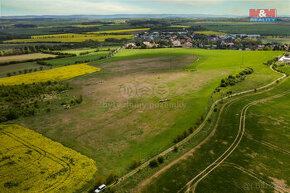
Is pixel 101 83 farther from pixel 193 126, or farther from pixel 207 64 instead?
pixel 207 64

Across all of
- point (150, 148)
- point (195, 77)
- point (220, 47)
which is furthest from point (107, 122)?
point (220, 47)

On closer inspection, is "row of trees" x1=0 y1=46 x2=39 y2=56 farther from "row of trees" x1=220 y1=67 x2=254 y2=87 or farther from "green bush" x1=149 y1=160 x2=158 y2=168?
"green bush" x1=149 y1=160 x2=158 y2=168

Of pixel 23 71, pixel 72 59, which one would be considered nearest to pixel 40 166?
pixel 23 71

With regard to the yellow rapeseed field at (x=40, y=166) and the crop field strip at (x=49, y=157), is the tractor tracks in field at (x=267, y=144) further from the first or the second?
the crop field strip at (x=49, y=157)

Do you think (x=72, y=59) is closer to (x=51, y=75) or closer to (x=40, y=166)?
(x=51, y=75)

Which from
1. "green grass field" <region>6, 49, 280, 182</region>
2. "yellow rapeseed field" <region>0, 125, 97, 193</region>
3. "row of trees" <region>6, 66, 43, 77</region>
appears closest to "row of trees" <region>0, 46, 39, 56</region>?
"row of trees" <region>6, 66, 43, 77</region>

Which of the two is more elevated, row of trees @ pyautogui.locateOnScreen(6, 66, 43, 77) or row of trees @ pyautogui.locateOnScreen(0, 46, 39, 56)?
row of trees @ pyautogui.locateOnScreen(0, 46, 39, 56)
